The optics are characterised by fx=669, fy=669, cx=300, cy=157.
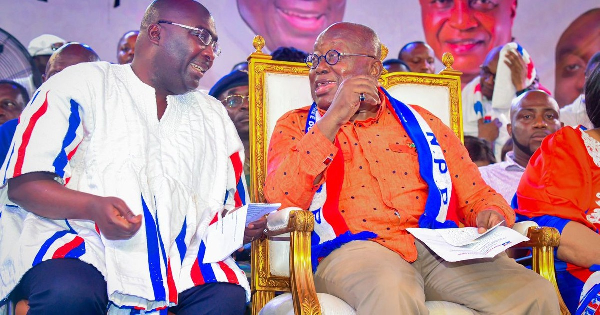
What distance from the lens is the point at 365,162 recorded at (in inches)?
108

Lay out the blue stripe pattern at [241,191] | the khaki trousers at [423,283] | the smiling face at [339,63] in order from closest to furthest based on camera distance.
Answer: the khaki trousers at [423,283], the blue stripe pattern at [241,191], the smiling face at [339,63]

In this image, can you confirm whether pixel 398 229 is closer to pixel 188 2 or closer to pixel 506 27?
pixel 188 2

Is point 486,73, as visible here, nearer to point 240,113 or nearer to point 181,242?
point 240,113

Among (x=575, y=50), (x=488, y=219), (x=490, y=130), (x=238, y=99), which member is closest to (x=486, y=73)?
(x=490, y=130)

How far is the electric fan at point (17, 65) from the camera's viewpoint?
4.54 m

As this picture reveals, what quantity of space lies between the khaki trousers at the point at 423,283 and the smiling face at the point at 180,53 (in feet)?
2.84

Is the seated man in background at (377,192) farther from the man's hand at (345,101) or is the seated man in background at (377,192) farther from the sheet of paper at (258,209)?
the sheet of paper at (258,209)

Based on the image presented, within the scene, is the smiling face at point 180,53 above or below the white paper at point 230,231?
above

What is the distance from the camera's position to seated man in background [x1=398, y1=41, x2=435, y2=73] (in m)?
5.50

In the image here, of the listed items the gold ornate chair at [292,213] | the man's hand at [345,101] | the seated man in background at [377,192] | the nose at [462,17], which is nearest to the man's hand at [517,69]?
the nose at [462,17]

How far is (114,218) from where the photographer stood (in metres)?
1.90

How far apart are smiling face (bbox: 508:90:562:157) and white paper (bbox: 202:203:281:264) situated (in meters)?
2.41

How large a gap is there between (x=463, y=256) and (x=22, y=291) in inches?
55.7

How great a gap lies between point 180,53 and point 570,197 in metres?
1.67
